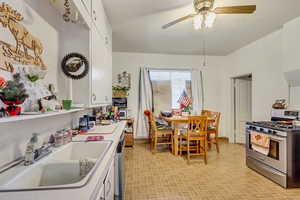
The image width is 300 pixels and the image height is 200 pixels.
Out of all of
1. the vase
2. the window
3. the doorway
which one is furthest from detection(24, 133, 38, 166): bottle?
the doorway

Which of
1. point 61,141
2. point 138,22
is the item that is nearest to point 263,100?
point 138,22

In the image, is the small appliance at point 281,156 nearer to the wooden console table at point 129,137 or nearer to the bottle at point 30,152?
the wooden console table at point 129,137

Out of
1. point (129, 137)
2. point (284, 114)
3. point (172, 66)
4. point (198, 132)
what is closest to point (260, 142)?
point (284, 114)

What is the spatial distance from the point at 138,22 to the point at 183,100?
95.7 inches

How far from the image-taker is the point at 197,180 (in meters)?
2.37

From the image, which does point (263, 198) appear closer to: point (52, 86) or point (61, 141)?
point (61, 141)

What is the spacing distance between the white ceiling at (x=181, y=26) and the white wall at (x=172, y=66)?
27 cm

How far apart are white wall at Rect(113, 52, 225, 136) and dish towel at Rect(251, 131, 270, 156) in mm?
2271

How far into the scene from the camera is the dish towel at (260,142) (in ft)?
7.57

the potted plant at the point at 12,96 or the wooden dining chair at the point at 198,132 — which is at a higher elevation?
the potted plant at the point at 12,96

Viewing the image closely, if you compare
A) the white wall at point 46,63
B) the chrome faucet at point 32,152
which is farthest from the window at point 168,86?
the chrome faucet at point 32,152

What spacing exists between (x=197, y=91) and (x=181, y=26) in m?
2.27

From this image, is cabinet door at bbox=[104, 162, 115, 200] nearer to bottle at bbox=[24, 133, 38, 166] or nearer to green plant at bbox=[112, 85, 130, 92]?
bottle at bbox=[24, 133, 38, 166]

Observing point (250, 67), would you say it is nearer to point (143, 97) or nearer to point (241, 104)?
point (241, 104)
